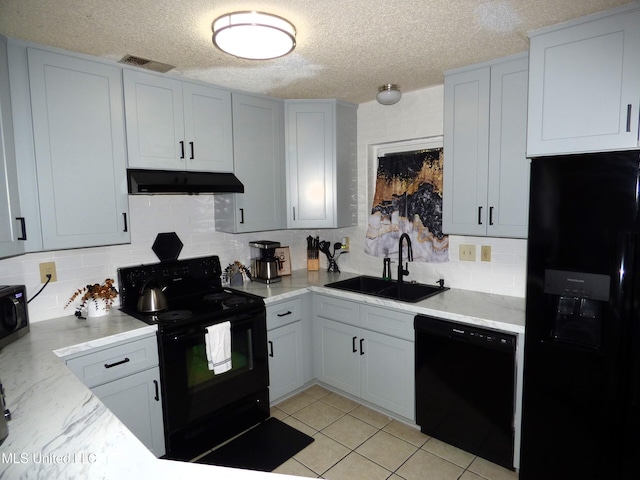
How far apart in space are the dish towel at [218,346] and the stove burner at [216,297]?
341 mm

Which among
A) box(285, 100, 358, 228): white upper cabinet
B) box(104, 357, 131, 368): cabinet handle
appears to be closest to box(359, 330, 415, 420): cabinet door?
box(285, 100, 358, 228): white upper cabinet

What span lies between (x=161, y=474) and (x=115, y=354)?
1.30 meters

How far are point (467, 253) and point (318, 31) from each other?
187cm

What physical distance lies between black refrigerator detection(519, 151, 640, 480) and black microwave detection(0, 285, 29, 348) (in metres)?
2.62

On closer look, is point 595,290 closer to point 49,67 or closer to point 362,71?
point 362,71

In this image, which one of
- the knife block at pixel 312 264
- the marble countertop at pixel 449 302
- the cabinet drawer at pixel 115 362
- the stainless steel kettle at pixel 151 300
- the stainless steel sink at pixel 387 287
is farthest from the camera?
the knife block at pixel 312 264

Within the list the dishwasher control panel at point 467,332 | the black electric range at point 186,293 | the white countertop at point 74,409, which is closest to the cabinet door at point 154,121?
the black electric range at point 186,293

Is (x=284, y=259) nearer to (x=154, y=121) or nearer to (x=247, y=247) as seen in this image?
(x=247, y=247)

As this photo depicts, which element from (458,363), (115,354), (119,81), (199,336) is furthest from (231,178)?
(458,363)

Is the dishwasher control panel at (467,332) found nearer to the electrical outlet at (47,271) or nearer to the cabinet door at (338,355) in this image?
the cabinet door at (338,355)

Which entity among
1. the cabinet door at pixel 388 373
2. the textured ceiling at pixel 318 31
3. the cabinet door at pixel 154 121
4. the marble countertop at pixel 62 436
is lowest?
the cabinet door at pixel 388 373

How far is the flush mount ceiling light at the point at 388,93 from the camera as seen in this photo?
114 inches

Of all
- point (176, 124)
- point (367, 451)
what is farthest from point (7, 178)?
point (367, 451)

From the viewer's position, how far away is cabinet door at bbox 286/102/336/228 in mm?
3277
